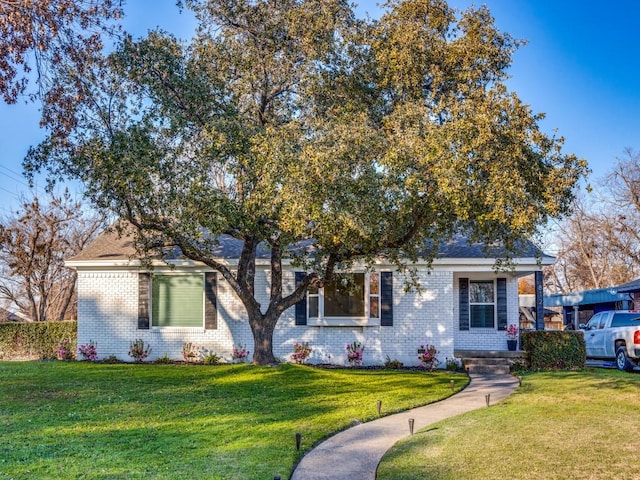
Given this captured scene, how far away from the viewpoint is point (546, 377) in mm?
14305

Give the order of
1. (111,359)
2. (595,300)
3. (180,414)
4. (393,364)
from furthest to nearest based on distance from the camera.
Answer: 1. (595,300)
2. (111,359)
3. (393,364)
4. (180,414)

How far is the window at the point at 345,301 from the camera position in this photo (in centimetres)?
1683

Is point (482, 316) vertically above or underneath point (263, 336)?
above

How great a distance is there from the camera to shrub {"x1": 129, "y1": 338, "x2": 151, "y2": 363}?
17.1m

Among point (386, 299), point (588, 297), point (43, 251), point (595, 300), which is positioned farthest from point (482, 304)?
point (43, 251)

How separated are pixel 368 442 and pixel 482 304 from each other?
11.4 metres

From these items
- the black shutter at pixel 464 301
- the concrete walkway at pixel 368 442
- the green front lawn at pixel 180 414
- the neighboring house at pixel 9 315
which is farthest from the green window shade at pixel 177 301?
the neighboring house at pixel 9 315

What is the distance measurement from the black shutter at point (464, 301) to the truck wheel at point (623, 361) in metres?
4.22

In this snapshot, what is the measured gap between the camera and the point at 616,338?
1700 centimetres

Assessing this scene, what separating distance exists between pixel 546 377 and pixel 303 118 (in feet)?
27.7

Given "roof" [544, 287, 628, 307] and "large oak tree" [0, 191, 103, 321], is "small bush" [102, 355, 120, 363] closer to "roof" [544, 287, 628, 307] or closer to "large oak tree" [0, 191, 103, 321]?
"large oak tree" [0, 191, 103, 321]

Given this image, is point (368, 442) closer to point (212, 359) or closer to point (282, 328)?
point (282, 328)

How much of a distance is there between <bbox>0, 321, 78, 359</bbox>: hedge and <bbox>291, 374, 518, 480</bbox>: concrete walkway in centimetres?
1222

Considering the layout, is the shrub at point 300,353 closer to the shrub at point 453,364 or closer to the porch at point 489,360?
the shrub at point 453,364
